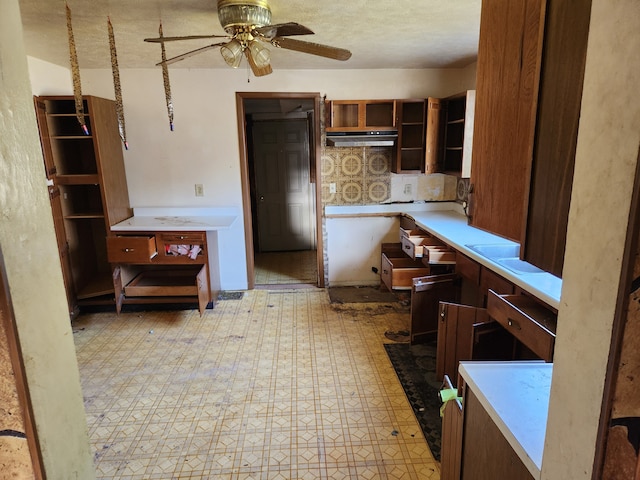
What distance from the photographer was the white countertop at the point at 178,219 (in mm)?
3322

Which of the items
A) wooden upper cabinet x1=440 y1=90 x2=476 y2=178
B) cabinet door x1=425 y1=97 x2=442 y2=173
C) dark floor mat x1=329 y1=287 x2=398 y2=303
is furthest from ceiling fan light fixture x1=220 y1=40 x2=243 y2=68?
dark floor mat x1=329 y1=287 x2=398 y2=303

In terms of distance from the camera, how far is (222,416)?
85.6 inches

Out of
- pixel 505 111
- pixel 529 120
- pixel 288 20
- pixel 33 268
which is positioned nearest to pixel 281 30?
pixel 288 20

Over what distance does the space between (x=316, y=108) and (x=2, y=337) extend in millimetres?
3554

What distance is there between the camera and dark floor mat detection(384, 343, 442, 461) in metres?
2.04

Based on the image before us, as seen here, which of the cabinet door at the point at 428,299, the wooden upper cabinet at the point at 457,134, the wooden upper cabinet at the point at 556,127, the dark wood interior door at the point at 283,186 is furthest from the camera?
the dark wood interior door at the point at 283,186

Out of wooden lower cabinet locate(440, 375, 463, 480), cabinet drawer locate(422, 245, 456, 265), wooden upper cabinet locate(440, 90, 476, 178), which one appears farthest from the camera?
wooden upper cabinet locate(440, 90, 476, 178)

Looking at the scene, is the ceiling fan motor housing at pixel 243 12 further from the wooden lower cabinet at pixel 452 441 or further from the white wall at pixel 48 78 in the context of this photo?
the white wall at pixel 48 78

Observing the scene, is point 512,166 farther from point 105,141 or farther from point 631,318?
point 105,141

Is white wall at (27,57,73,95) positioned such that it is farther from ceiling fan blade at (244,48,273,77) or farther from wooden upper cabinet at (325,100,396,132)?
wooden upper cabinet at (325,100,396,132)

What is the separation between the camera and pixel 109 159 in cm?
345

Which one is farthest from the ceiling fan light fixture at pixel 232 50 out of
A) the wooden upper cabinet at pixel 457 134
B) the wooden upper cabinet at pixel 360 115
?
the wooden upper cabinet at pixel 457 134

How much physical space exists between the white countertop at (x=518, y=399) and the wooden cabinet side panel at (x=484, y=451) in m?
0.04

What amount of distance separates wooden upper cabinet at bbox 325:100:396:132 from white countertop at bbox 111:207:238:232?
1.31 metres
